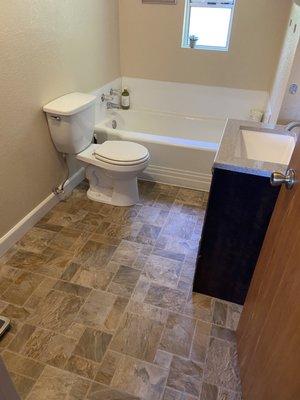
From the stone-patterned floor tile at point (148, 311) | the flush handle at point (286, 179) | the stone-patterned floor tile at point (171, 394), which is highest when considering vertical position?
the flush handle at point (286, 179)

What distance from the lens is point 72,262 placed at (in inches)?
76.5

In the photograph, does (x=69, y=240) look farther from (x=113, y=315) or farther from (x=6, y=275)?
(x=113, y=315)

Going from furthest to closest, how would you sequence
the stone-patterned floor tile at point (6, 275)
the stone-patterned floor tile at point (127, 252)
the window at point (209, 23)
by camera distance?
the window at point (209, 23) < the stone-patterned floor tile at point (127, 252) < the stone-patterned floor tile at point (6, 275)

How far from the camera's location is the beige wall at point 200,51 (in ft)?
8.85

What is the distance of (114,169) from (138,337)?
3.94 ft

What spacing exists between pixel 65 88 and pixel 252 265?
1.87 meters

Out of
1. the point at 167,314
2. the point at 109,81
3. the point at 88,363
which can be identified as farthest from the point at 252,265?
the point at 109,81

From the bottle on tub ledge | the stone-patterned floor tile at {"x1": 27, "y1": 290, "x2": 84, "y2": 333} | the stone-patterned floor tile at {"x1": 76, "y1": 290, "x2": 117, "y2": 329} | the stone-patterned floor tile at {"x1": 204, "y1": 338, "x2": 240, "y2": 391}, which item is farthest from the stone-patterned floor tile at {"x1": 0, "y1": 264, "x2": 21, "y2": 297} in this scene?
the bottle on tub ledge

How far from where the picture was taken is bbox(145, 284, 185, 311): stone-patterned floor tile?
5.57ft

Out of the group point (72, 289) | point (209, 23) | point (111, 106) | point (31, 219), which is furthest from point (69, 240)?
point (209, 23)

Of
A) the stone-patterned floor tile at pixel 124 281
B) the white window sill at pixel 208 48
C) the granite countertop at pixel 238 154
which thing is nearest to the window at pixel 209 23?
the white window sill at pixel 208 48

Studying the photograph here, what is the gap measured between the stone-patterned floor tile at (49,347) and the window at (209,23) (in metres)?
2.86

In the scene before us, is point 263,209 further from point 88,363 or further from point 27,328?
point 27,328

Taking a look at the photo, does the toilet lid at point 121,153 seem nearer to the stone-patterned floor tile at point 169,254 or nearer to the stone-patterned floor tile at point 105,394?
the stone-patterned floor tile at point 169,254
